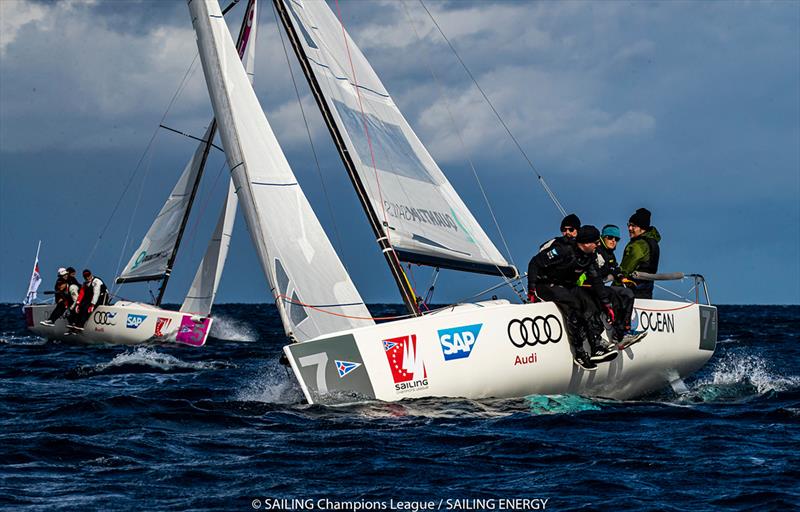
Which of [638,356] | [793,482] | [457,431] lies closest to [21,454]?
[457,431]

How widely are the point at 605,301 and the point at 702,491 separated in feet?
12.7

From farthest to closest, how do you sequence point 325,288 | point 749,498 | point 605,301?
point 325,288 → point 605,301 → point 749,498

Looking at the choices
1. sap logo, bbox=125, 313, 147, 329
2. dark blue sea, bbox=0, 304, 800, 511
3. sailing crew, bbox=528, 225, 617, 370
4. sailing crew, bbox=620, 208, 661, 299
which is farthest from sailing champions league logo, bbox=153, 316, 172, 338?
sailing crew, bbox=528, 225, 617, 370

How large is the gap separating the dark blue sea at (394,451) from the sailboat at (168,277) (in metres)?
9.34

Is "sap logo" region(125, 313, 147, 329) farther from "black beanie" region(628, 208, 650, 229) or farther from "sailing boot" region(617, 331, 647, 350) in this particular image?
"sailing boot" region(617, 331, 647, 350)

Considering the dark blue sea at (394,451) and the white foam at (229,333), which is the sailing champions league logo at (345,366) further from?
the white foam at (229,333)

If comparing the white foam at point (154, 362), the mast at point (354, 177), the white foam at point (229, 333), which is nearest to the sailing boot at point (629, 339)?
the mast at point (354, 177)

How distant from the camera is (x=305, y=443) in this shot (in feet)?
26.4

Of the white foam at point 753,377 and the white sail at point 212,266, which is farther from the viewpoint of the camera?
the white sail at point 212,266

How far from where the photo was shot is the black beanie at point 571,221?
33.8 feet

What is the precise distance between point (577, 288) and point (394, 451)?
132 inches

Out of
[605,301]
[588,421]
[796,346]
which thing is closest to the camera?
[588,421]

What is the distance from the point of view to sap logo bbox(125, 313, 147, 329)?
2162 cm

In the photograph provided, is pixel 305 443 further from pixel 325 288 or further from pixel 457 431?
pixel 325 288
